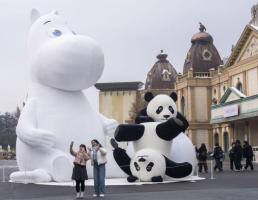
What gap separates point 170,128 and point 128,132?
3.51 ft

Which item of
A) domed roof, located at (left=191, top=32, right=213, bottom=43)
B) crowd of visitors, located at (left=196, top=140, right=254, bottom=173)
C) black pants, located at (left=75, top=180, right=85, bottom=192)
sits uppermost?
domed roof, located at (left=191, top=32, right=213, bottom=43)

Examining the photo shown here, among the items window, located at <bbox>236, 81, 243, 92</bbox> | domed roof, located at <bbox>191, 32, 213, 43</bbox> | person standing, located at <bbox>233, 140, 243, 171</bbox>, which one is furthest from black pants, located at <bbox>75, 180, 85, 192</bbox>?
domed roof, located at <bbox>191, 32, 213, 43</bbox>

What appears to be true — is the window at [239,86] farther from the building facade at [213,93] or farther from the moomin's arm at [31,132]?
the moomin's arm at [31,132]

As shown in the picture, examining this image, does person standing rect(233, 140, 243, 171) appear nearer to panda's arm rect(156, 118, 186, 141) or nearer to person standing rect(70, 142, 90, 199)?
panda's arm rect(156, 118, 186, 141)

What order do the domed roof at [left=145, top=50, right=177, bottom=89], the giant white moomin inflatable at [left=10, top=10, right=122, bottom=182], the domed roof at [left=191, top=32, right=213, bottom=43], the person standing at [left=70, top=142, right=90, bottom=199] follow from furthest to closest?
the domed roof at [left=145, top=50, right=177, bottom=89] → the domed roof at [left=191, top=32, right=213, bottom=43] → the giant white moomin inflatable at [left=10, top=10, right=122, bottom=182] → the person standing at [left=70, top=142, right=90, bottom=199]

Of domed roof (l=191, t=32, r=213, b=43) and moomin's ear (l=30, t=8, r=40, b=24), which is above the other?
domed roof (l=191, t=32, r=213, b=43)

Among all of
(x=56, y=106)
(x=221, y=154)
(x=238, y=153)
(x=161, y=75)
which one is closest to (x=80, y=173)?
(x=56, y=106)

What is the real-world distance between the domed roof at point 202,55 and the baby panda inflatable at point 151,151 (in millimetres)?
43279

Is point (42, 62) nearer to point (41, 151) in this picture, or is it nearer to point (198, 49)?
point (41, 151)

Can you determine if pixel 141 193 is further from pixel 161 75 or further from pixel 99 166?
pixel 161 75

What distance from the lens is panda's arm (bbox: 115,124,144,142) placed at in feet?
42.3

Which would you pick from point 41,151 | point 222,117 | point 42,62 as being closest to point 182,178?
point 41,151

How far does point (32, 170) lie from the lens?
533 inches

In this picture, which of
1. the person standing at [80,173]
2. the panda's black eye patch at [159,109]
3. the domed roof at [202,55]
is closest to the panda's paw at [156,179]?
the panda's black eye patch at [159,109]
